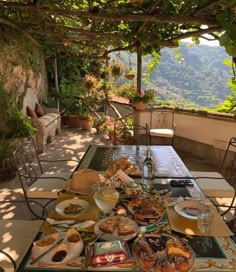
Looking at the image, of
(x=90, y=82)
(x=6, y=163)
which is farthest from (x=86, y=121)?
(x=6, y=163)

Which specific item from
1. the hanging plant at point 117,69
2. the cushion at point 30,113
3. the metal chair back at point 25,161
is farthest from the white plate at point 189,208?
the hanging plant at point 117,69

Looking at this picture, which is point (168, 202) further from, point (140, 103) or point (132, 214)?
point (140, 103)

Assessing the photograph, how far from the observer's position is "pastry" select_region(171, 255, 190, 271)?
102 cm

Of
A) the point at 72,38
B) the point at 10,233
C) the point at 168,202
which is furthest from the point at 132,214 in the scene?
the point at 72,38

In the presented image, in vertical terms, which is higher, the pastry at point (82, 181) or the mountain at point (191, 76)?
the mountain at point (191, 76)

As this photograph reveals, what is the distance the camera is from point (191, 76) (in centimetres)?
599

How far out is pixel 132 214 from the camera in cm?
148

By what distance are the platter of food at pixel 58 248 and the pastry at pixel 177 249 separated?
1.14 feet

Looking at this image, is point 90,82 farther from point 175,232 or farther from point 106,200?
point 175,232

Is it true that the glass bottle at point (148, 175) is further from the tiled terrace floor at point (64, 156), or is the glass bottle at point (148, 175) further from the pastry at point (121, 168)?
the tiled terrace floor at point (64, 156)

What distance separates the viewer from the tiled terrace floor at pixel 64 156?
3.01 metres

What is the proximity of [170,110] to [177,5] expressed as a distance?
94.4 inches

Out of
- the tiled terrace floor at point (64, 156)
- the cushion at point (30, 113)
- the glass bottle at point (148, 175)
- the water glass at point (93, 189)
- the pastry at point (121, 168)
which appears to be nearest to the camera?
the water glass at point (93, 189)

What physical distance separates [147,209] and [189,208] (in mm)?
236
